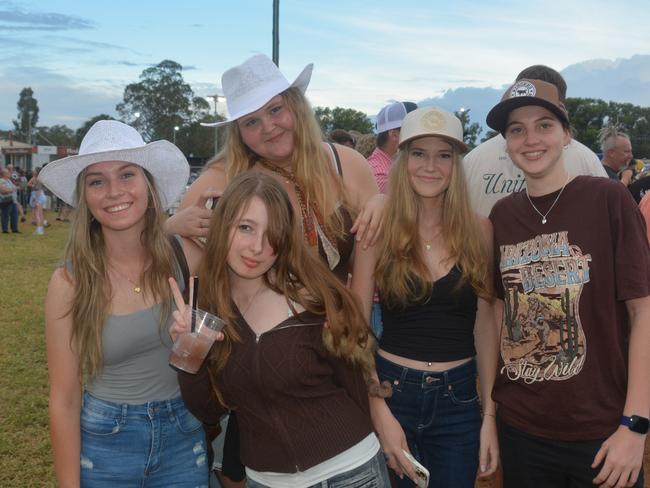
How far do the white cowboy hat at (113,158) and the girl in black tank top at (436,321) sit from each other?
103cm

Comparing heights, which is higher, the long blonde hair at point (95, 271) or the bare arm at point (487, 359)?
the long blonde hair at point (95, 271)

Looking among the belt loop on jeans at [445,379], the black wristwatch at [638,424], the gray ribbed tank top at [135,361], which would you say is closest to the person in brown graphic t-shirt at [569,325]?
the black wristwatch at [638,424]

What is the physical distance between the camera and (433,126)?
108 inches

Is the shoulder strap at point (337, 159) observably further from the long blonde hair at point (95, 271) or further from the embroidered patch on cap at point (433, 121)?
the long blonde hair at point (95, 271)

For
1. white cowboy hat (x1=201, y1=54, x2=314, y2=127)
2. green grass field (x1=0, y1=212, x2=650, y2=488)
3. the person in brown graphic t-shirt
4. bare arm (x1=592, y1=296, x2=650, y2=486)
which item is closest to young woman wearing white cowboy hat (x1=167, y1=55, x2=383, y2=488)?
white cowboy hat (x1=201, y1=54, x2=314, y2=127)

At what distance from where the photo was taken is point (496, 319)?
2.76m

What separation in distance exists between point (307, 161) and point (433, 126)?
62 cm

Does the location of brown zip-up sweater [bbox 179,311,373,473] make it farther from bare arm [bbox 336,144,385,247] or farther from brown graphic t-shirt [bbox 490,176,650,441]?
brown graphic t-shirt [bbox 490,176,650,441]

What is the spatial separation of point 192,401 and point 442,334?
1123 mm

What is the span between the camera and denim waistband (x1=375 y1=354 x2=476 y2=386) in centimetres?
265

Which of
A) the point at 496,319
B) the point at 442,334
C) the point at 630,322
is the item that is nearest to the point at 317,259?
the point at 442,334

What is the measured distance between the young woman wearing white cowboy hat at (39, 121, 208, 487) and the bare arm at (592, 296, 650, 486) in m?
1.62

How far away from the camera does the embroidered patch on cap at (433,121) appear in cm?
275

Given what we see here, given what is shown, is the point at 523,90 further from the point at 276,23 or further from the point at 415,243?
the point at 276,23
